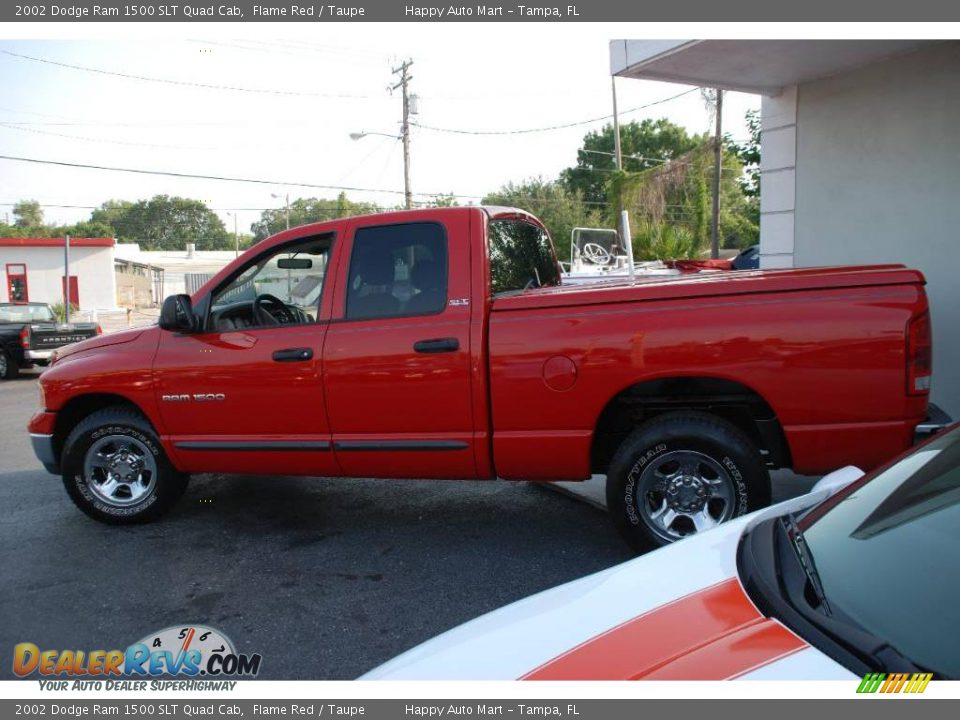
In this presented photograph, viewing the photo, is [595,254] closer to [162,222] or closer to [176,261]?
[176,261]

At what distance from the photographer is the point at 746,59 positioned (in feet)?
22.7

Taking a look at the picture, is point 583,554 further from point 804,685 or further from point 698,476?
point 804,685

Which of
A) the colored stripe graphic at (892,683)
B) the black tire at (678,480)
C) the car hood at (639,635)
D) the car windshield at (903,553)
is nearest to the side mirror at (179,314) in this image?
the black tire at (678,480)

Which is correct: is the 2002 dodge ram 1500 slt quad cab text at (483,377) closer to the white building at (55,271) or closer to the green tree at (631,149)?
the white building at (55,271)

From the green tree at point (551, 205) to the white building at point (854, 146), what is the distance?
36.4 m

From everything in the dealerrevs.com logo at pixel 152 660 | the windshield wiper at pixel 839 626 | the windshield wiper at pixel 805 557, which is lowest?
the dealerrevs.com logo at pixel 152 660

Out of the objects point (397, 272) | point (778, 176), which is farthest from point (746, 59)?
point (397, 272)

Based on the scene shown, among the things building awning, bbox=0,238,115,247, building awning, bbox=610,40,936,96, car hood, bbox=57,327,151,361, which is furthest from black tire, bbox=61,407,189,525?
building awning, bbox=0,238,115,247

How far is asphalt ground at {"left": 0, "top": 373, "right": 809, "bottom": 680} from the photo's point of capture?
374 centimetres

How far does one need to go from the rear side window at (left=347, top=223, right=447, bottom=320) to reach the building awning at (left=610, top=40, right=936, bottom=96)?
3373 mm

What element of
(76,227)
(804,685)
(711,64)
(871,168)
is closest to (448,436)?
(804,685)

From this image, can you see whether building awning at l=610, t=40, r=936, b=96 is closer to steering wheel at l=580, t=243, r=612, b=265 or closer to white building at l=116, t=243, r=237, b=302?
steering wheel at l=580, t=243, r=612, b=265

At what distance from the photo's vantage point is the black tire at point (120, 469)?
17.0ft

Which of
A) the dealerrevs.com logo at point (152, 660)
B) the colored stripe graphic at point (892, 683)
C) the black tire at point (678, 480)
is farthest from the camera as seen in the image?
the black tire at point (678, 480)
